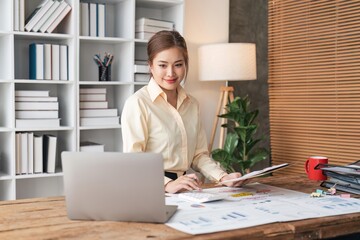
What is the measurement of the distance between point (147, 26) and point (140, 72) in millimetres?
378

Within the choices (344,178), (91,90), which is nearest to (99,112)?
(91,90)

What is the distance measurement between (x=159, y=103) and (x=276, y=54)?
2.49 meters

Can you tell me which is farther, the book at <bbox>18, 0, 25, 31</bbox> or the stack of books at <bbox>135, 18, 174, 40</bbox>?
the stack of books at <bbox>135, 18, 174, 40</bbox>

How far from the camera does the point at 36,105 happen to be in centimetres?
378

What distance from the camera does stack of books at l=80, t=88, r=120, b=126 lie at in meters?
3.98

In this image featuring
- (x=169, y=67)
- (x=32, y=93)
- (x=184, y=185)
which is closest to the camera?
(x=184, y=185)

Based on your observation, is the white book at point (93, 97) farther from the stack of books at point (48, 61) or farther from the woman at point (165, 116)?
the woman at point (165, 116)

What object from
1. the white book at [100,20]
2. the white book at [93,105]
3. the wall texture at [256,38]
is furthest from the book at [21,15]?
the wall texture at [256,38]

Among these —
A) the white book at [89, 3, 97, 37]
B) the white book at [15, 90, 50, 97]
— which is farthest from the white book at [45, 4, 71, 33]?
the white book at [15, 90, 50, 97]

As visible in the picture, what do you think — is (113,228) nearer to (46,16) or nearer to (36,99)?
(36,99)

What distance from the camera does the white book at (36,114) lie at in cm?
373

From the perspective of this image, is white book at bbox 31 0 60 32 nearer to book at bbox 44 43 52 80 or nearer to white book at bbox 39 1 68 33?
white book at bbox 39 1 68 33

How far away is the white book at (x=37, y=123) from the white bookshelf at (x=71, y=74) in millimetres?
36

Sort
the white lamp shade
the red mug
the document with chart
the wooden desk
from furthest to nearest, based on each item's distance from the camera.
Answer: the white lamp shade
the red mug
the document with chart
the wooden desk
